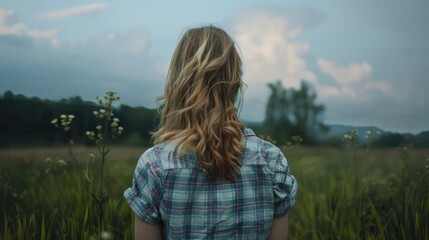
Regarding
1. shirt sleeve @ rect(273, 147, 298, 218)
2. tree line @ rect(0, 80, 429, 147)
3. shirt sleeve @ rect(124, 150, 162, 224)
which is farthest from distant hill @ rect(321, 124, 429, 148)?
shirt sleeve @ rect(124, 150, 162, 224)

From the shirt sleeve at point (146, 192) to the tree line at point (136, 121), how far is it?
0.72 meters

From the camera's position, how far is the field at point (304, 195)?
1.95 meters

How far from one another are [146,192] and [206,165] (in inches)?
8.2

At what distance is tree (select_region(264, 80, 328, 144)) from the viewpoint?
7.71 feet

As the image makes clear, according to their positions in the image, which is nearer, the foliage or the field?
the field

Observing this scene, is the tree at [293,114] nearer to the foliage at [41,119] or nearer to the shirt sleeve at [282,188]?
the foliage at [41,119]

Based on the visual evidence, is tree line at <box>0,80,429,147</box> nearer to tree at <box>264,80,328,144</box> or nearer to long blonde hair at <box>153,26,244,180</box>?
tree at <box>264,80,328,144</box>

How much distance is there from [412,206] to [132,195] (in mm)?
1173

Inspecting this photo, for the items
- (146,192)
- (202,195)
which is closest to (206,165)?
(202,195)

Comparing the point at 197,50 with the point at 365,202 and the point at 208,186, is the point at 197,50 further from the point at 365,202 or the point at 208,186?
the point at 365,202

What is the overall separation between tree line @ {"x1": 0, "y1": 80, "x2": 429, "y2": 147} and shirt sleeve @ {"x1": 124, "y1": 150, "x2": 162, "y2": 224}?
0.72m

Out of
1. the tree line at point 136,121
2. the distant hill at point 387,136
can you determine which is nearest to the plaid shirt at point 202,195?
the tree line at point 136,121

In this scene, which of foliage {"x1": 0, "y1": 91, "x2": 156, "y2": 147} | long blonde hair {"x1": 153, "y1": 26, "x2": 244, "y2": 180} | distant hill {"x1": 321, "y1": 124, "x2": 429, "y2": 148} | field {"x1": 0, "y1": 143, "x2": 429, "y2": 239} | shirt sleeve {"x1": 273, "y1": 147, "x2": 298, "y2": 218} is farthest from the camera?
distant hill {"x1": 321, "y1": 124, "x2": 429, "y2": 148}

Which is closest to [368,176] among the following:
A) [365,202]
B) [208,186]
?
[365,202]
